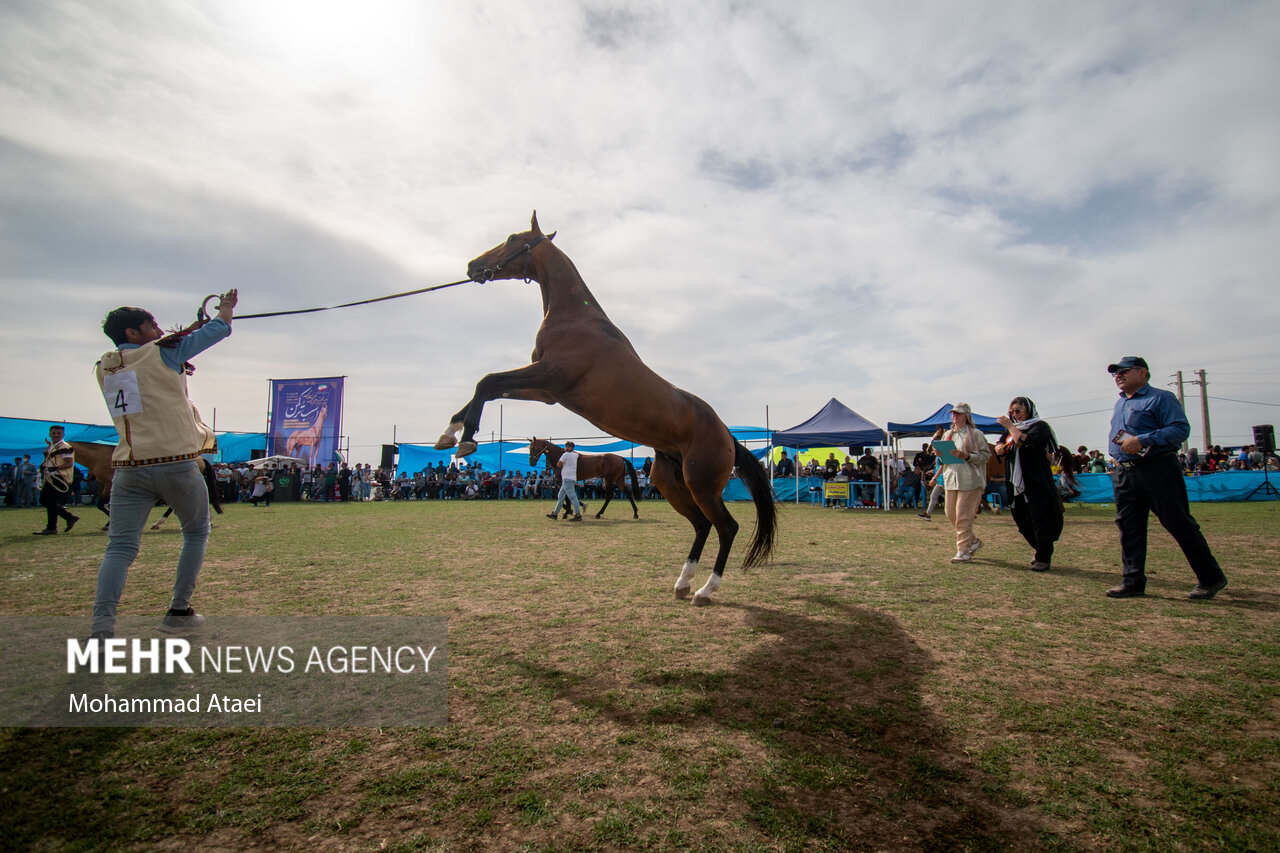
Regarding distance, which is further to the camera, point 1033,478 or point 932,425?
point 932,425

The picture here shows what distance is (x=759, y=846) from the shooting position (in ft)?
6.03

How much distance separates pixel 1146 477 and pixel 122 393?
8.02 m

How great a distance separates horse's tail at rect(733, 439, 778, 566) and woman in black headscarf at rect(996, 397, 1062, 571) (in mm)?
3041

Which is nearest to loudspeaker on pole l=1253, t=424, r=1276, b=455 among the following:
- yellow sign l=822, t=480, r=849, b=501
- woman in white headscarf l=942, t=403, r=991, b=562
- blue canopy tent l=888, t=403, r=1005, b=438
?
blue canopy tent l=888, t=403, r=1005, b=438

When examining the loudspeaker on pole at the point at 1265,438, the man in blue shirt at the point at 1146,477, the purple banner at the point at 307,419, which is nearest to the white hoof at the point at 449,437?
the man in blue shirt at the point at 1146,477

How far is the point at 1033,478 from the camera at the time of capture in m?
7.18

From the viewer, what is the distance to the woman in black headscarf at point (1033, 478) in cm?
691

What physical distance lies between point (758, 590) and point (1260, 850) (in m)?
4.01

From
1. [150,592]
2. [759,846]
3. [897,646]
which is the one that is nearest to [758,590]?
[897,646]

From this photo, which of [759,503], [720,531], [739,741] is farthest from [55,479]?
[739,741]

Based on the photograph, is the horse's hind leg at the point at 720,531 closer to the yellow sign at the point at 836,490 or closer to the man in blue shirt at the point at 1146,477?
the man in blue shirt at the point at 1146,477

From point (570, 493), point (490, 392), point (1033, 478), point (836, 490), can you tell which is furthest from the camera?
point (836, 490)

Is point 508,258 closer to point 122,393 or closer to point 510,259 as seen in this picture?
point 510,259

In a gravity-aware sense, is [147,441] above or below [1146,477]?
above
